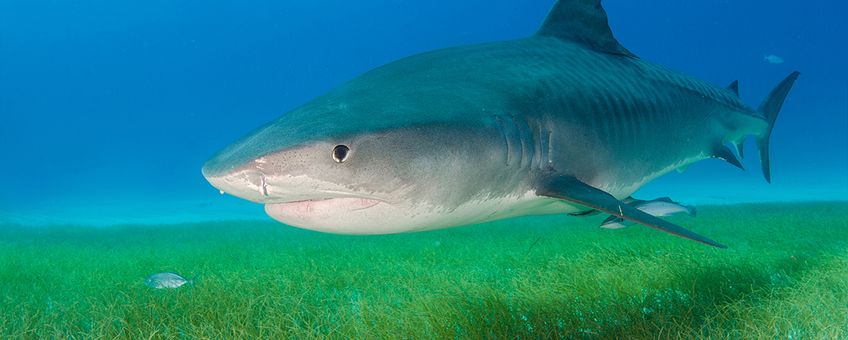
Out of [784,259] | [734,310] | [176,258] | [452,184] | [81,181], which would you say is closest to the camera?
[452,184]

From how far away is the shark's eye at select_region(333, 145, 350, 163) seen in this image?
76.3 inches

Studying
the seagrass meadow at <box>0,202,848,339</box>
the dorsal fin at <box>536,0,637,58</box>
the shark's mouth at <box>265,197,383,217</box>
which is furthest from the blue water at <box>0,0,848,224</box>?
the shark's mouth at <box>265,197,383,217</box>

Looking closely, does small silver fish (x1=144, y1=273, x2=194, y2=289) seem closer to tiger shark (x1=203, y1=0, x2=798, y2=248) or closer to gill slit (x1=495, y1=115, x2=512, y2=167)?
tiger shark (x1=203, y1=0, x2=798, y2=248)

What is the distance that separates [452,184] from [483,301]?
131 centimetres

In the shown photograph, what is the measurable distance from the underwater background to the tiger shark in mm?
871

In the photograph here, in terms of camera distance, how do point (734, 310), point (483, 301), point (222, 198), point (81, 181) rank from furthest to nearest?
point (81, 181) < point (222, 198) < point (483, 301) < point (734, 310)

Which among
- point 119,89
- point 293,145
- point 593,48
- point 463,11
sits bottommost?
point 293,145

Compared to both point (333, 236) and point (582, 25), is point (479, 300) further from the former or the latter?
point (333, 236)

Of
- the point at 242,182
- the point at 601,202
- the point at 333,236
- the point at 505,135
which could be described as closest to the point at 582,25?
the point at 505,135

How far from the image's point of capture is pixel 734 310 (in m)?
3.05

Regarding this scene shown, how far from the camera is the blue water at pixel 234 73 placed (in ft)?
143

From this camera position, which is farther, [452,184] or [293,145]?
[452,184]

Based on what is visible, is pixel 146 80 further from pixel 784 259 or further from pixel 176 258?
pixel 784 259

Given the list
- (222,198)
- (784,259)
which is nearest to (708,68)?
(222,198)
